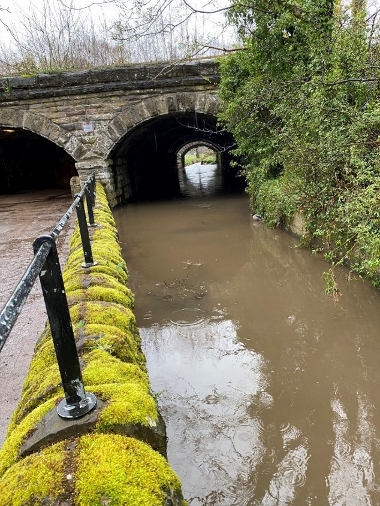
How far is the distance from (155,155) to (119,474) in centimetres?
2178

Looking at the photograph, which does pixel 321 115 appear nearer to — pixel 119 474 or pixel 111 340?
pixel 111 340

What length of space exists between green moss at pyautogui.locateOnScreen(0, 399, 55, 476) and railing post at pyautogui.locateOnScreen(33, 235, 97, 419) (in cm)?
9

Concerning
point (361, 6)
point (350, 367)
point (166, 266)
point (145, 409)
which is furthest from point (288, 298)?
point (361, 6)

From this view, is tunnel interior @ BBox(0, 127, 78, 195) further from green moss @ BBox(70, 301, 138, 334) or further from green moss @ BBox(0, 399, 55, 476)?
green moss @ BBox(0, 399, 55, 476)

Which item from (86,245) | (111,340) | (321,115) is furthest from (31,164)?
(111,340)

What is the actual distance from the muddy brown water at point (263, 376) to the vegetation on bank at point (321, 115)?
0.70 metres

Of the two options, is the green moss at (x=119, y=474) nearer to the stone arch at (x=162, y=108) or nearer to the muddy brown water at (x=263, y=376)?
the muddy brown water at (x=263, y=376)

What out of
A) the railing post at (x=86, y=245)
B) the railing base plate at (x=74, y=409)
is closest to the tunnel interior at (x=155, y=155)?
the railing post at (x=86, y=245)

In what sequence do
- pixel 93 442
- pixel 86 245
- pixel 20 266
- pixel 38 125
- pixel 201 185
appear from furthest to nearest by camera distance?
1. pixel 201 185
2. pixel 38 125
3. pixel 20 266
4. pixel 86 245
5. pixel 93 442

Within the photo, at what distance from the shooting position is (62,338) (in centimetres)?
155

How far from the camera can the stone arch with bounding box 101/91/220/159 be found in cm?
1148

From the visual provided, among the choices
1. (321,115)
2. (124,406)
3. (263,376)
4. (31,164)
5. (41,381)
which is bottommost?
(263,376)

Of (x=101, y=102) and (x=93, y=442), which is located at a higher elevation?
(x=101, y=102)

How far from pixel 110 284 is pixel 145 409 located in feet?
5.15
